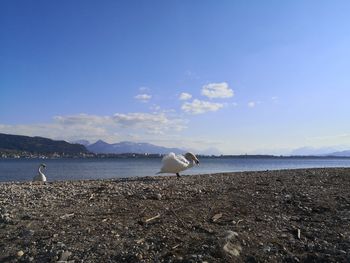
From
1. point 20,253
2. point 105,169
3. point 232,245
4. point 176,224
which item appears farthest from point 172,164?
point 105,169

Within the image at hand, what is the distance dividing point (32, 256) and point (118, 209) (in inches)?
128

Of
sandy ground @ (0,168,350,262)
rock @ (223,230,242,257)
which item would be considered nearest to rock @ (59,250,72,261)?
sandy ground @ (0,168,350,262)

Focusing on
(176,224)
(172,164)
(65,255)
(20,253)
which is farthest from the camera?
(172,164)

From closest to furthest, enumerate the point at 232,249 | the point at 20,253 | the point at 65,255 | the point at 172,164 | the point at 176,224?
1. the point at 232,249
2. the point at 65,255
3. the point at 20,253
4. the point at 176,224
5. the point at 172,164

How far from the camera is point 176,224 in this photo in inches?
412

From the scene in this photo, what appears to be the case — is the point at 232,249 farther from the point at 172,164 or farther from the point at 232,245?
the point at 172,164

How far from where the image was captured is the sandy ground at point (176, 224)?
891 centimetres

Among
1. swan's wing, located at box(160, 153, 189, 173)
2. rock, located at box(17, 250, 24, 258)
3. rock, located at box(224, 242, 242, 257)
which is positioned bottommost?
rock, located at box(17, 250, 24, 258)

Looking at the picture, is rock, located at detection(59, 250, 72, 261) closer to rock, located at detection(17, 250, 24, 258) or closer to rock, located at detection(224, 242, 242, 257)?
rock, located at detection(17, 250, 24, 258)

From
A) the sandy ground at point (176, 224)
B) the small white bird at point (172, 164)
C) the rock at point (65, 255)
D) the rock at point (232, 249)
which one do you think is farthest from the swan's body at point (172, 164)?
the rock at point (65, 255)

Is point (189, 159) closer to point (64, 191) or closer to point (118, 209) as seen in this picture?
point (64, 191)

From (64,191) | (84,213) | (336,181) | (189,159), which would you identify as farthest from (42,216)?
(189,159)

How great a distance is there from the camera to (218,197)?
1338cm

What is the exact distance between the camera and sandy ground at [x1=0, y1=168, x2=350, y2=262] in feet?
29.2
